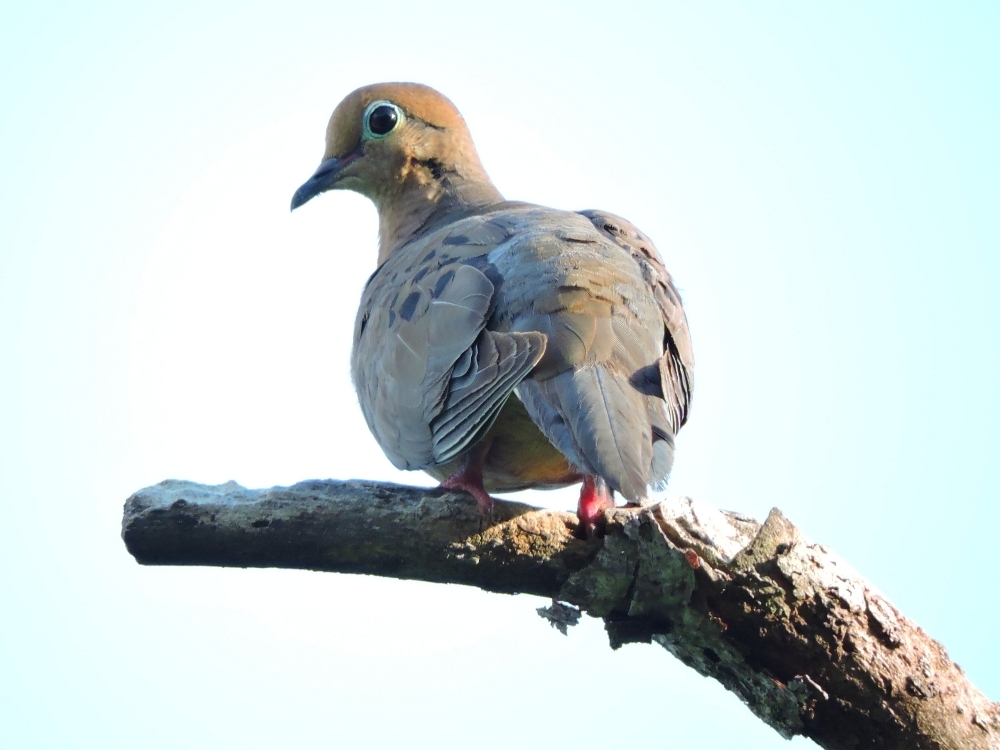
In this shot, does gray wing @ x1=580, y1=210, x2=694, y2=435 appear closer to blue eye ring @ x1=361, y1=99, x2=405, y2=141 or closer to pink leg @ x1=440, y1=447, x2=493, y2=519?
pink leg @ x1=440, y1=447, x2=493, y2=519

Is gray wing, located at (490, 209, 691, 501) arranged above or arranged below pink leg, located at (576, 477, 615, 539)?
above

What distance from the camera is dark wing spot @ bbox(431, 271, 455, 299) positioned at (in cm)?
425

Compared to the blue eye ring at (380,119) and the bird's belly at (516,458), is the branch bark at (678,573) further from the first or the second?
the blue eye ring at (380,119)

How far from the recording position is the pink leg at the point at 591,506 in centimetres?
335

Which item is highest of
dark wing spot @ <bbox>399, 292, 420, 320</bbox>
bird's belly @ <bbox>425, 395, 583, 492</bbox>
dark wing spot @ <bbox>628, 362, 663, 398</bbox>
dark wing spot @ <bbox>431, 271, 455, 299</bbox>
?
dark wing spot @ <bbox>431, 271, 455, 299</bbox>

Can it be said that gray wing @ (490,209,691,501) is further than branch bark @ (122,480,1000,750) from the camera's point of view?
Yes

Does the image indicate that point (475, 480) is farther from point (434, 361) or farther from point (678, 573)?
point (678, 573)

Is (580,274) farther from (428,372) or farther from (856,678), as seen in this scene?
(856,678)

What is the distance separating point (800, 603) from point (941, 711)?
443 mm

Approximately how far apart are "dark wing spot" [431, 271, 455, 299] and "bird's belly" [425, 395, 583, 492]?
0.54 metres

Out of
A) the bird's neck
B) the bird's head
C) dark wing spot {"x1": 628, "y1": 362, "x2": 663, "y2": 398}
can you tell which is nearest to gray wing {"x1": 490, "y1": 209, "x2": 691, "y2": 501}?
dark wing spot {"x1": 628, "y1": 362, "x2": 663, "y2": 398}

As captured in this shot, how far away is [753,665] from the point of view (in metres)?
3.29

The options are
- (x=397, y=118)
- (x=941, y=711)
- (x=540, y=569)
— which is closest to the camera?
(x=941, y=711)

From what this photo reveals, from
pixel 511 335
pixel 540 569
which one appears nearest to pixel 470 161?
pixel 511 335
